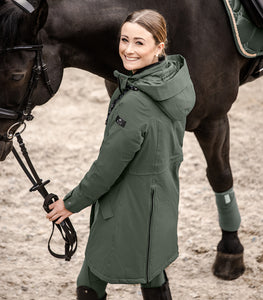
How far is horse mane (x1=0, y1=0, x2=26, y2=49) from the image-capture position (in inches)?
77.9

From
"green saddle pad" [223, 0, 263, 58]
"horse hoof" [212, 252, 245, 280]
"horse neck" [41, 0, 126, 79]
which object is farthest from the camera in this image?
"horse hoof" [212, 252, 245, 280]

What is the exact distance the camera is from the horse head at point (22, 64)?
198cm

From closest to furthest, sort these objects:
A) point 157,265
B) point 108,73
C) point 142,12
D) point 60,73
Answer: point 142,12, point 157,265, point 60,73, point 108,73

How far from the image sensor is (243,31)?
259 centimetres

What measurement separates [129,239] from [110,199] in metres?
0.17

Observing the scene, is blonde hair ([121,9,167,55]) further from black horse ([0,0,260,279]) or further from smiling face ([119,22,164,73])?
black horse ([0,0,260,279])

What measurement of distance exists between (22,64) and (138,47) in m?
0.53

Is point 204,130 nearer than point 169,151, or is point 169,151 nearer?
point 169,151

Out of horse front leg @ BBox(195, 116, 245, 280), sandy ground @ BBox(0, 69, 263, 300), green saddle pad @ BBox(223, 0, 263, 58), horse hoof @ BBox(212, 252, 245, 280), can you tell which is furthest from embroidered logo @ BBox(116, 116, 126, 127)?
horse hoof @ BBox(212, 252, 245, 280)

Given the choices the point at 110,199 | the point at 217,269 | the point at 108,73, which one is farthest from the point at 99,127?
the point at 110,199

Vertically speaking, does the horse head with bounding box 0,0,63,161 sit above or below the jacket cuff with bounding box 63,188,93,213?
above

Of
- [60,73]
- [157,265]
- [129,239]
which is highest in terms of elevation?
[60,73]

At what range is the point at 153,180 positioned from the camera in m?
1.90

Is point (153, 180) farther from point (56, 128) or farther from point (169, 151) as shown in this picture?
point (56, 128)
